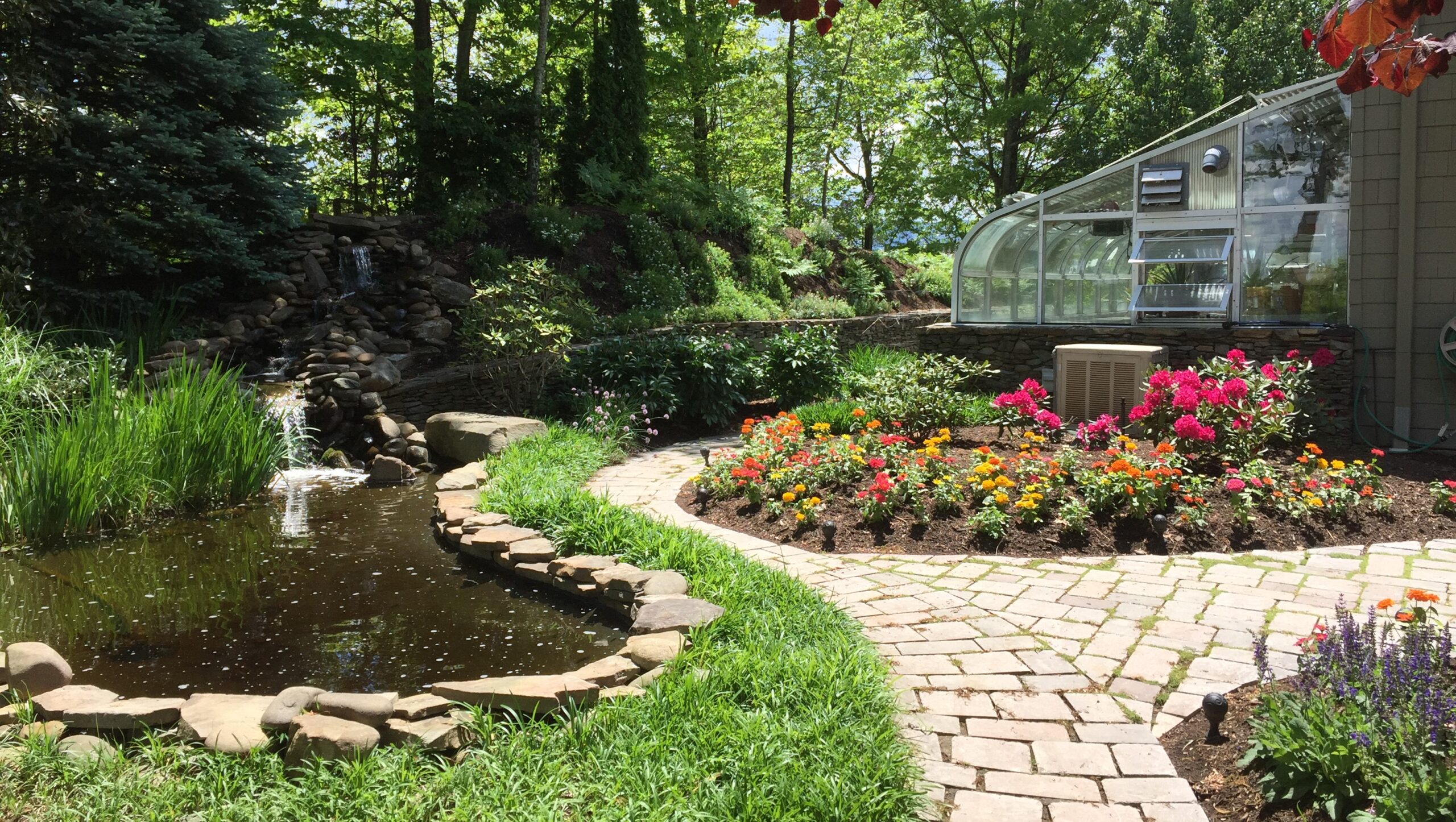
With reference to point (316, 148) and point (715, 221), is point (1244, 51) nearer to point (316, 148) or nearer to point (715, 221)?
point (715, 221)

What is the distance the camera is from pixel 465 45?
14.7 m

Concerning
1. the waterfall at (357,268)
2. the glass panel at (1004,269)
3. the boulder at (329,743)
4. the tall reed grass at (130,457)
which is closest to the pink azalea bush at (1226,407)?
the glass panel at (1004,269)

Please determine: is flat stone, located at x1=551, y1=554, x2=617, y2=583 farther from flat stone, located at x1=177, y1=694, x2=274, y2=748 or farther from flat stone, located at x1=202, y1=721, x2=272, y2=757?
flat stone, located at x1=202, y1=721, x2=272, y2=757

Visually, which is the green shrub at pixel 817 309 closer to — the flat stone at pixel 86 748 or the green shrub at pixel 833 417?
the green shrub at pixel 833 417

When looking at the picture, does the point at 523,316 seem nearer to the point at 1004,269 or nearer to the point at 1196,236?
the point at 1004,269

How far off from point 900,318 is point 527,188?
6401 mm

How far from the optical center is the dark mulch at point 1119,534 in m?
4.82

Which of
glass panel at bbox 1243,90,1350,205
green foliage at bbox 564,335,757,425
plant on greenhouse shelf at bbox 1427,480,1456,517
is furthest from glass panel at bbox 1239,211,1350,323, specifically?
green foliage at bbox 564,335,757,425

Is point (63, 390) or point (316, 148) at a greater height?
point (316, 148)

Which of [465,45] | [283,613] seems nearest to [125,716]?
[283,613]

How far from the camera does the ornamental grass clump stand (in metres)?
2.11

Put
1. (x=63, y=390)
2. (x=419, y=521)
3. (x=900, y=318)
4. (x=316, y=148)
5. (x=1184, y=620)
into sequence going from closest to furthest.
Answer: (x=1184, y=620), (x=419, y=521), (x=63, y=390), (x=900, y=318), (x=316, y=148)

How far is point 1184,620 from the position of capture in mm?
3744

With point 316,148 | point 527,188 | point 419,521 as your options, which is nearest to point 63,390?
point 419,521
